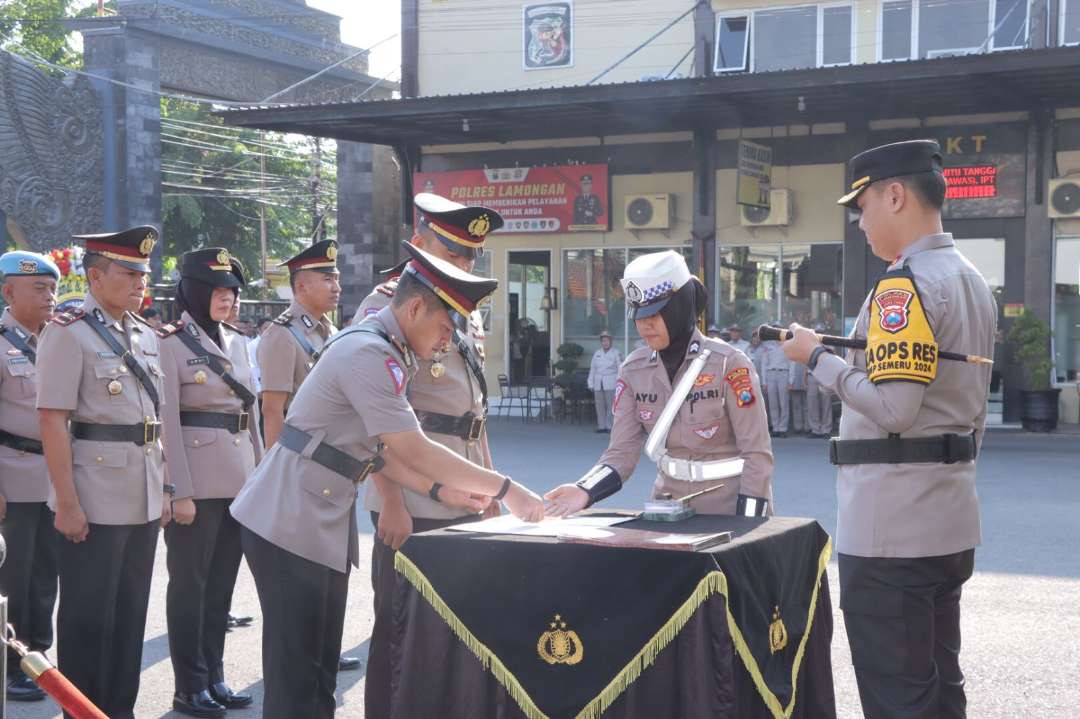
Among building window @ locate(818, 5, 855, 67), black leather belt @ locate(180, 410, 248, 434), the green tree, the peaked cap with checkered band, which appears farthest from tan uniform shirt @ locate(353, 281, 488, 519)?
the green tree

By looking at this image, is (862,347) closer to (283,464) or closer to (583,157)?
(283,464)

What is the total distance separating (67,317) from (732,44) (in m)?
16.5

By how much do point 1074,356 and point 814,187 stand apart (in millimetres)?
4775

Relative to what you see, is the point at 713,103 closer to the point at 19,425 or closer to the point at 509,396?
the point at 509,396

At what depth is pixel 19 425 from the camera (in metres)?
5.92

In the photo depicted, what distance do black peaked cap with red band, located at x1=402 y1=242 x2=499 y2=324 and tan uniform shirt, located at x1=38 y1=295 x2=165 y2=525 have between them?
177 centimetres

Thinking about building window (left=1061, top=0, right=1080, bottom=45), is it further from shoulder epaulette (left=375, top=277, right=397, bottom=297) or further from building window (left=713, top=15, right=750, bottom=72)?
shoulder epaulette (left=375, top=277, right=397, bottom=297)

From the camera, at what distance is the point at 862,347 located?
3846 millimetres

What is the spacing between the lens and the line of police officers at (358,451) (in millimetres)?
3705

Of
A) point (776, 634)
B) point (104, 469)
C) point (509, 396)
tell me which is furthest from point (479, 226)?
point (509, 396)

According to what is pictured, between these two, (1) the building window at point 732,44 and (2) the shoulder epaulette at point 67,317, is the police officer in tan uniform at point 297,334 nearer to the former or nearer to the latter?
(2) the shoulder epaulette at point 67,317

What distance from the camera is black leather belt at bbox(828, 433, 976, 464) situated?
12.1ft

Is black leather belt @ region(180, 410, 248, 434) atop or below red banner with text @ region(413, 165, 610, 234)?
below

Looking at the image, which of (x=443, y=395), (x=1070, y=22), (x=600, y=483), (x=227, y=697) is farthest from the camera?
(x=1070, y=22)
